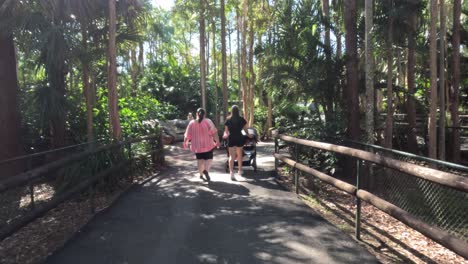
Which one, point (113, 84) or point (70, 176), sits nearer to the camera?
point (70, 176)

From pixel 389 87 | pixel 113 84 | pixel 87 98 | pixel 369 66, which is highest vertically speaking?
pixel 369 66

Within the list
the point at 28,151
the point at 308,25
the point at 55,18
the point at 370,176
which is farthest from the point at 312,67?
the point at 28,151

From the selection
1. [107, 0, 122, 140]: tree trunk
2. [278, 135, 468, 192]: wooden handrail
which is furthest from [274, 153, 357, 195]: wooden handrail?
[107, 0, 122, 140]: tree trunk

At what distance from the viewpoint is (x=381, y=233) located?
17.9 ft

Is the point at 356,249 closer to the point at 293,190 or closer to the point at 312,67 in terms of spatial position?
the point at 293,190

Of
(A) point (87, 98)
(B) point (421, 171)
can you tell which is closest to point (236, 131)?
(A) point (87, 98)

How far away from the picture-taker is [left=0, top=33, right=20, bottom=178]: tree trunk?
8641 mm

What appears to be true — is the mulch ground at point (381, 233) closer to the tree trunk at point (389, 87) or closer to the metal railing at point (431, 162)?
the metal railing at point (431, 162)

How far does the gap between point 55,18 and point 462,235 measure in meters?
8.37

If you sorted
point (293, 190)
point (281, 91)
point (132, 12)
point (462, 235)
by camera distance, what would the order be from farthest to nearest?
point (281, 91), point (132, 12), point (293, 190), point (462, 235)

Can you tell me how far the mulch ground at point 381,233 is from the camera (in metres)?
4.64

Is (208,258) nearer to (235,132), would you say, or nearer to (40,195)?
(40,195)

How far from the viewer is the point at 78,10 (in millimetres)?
9031

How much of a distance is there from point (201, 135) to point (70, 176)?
3.00m
